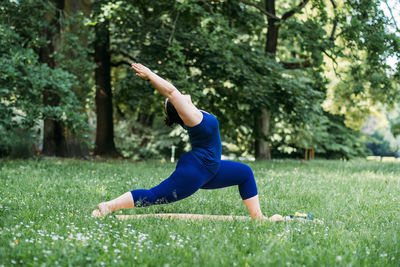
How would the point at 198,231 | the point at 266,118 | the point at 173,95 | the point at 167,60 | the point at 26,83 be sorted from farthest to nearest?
the point at 266,118
the point at 167,60
the point at 26,83
the point at 173,95
the point at 198,231

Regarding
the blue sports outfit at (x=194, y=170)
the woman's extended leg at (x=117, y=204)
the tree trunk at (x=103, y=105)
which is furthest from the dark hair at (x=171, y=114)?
the tree trunk at (x=103, y=105)

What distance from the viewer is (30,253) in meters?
3.42

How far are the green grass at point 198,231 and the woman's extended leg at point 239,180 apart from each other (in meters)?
0.38

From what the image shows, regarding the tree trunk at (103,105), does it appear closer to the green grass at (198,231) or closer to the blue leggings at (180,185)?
the green grass at (198,231)

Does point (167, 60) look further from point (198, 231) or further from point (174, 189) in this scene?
point (198, 231)

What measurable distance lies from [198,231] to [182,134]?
2203 centimetres

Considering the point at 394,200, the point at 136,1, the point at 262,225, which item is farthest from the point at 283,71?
the point at 262,225

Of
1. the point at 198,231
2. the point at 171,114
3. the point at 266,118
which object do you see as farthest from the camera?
the point at 266,118

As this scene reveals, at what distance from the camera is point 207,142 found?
16.3 ft

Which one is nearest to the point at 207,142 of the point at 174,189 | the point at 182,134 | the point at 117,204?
the point at 174,189

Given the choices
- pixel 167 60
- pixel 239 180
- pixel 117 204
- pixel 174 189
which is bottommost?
pixel 117 204

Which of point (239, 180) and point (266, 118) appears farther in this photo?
point (266, 118)

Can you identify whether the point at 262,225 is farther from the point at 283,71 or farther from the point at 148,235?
the point at 283,71

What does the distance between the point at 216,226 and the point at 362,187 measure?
5070 mm
